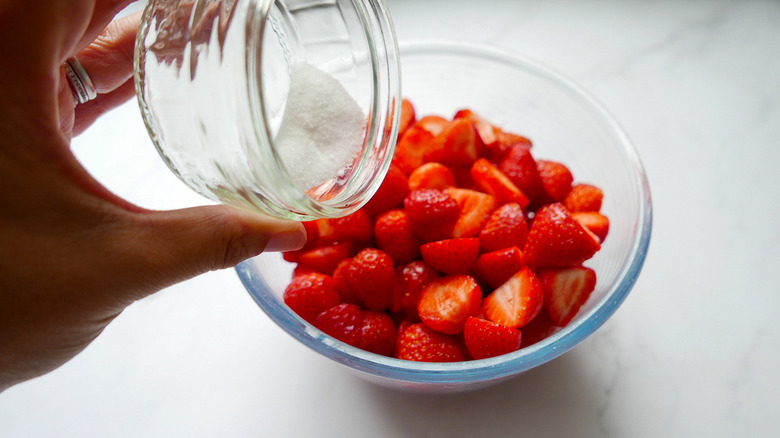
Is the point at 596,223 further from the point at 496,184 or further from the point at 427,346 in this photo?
the point at 427,346

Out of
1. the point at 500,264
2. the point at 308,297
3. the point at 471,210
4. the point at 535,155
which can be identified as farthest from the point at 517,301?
the point at 535,155

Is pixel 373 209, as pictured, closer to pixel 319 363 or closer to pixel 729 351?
pixel 319 363

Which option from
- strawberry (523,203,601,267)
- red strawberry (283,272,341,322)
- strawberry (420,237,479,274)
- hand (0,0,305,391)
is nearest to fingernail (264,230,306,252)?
hand (0,0,305,391)

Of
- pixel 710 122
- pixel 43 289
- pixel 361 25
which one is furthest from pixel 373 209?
pixel 710 122

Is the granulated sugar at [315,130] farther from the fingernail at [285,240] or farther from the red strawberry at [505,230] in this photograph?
the red strawberry at [505,230]

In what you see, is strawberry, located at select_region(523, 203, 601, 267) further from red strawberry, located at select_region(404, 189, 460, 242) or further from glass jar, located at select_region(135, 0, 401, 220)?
glass jar, located at select_region(135, 0, 401, 220)

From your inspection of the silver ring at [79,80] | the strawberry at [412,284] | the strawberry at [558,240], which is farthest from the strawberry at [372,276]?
the silver ring at [79,80]
